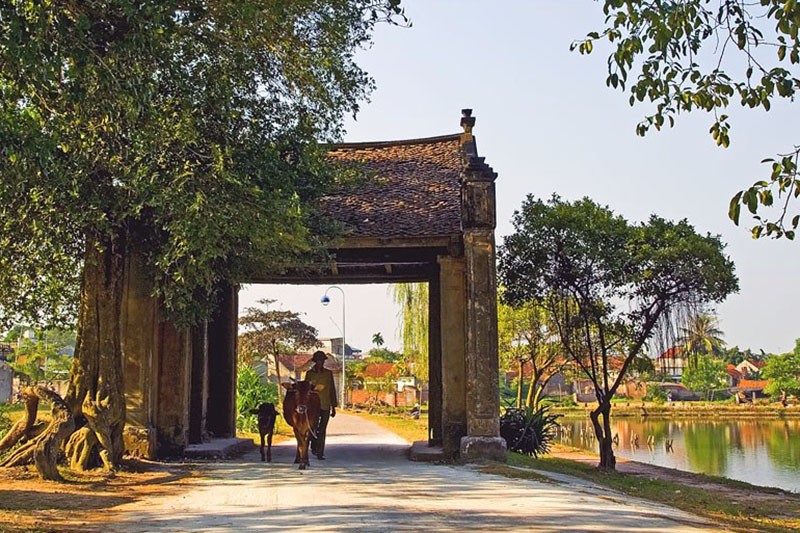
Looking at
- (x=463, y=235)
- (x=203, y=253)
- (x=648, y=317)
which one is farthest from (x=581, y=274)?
(x=203, y=253)

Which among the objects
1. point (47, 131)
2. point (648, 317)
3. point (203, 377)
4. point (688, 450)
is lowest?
point (688, 450)

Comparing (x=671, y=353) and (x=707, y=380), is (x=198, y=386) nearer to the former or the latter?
(x=671, y=353)

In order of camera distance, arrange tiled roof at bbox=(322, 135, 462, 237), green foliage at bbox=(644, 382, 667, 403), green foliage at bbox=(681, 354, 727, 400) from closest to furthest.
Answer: tiled roof at bbox=(322, 135, 462, 237) → green foliage at bbox=(644, 382, 667, 403) → green foliage at bbox=(681, 354, 727, 400)

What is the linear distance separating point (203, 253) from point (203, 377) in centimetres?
593

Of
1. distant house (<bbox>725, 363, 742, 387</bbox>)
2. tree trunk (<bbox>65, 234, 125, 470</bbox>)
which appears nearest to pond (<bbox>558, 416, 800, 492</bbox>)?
tree trunk (<bbox>65, 234, 125, 470</bbox>)

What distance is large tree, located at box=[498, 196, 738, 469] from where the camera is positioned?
15984 millimetres

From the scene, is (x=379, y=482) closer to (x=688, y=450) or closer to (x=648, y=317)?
(x=648, y=317)

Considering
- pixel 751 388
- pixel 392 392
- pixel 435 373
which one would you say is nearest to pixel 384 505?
pixel 435 373

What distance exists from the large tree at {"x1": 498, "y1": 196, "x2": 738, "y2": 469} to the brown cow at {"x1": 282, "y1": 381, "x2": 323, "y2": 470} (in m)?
6.28

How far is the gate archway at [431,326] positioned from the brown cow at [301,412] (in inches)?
68.3

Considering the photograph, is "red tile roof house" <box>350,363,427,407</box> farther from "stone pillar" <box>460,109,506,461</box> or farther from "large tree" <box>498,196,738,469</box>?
"stone pillar" <box>460,109,506,461</box>

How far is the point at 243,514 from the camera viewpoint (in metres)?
7.43

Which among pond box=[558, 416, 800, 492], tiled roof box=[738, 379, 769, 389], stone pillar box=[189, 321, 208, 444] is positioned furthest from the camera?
tiled roof box=[738, 379, 769, 389]

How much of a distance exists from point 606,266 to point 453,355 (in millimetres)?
4460
